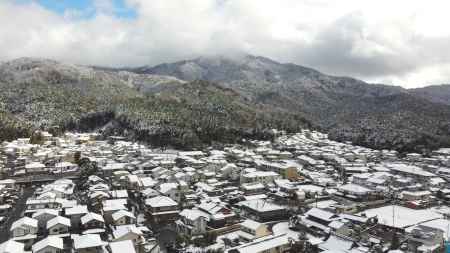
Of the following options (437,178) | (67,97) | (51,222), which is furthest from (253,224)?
(67,97)

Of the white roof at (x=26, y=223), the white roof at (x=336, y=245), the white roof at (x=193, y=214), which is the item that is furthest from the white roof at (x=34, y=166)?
the white roof at (x=336, y=245)

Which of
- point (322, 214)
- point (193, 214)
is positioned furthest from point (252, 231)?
point (322, 214)

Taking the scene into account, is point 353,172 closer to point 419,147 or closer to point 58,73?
point 419,147

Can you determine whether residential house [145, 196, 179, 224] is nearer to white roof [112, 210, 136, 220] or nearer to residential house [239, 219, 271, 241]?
white roof [112, 210, 136, 220]

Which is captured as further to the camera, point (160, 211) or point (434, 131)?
point (434, 131)

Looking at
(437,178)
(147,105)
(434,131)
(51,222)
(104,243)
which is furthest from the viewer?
(147,105)

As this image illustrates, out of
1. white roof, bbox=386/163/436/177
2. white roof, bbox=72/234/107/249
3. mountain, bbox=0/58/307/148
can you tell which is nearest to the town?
white roof, bbox=72/234/107/249

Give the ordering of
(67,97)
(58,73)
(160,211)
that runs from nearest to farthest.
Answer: (160,211) → (67,97) → (58,73)
